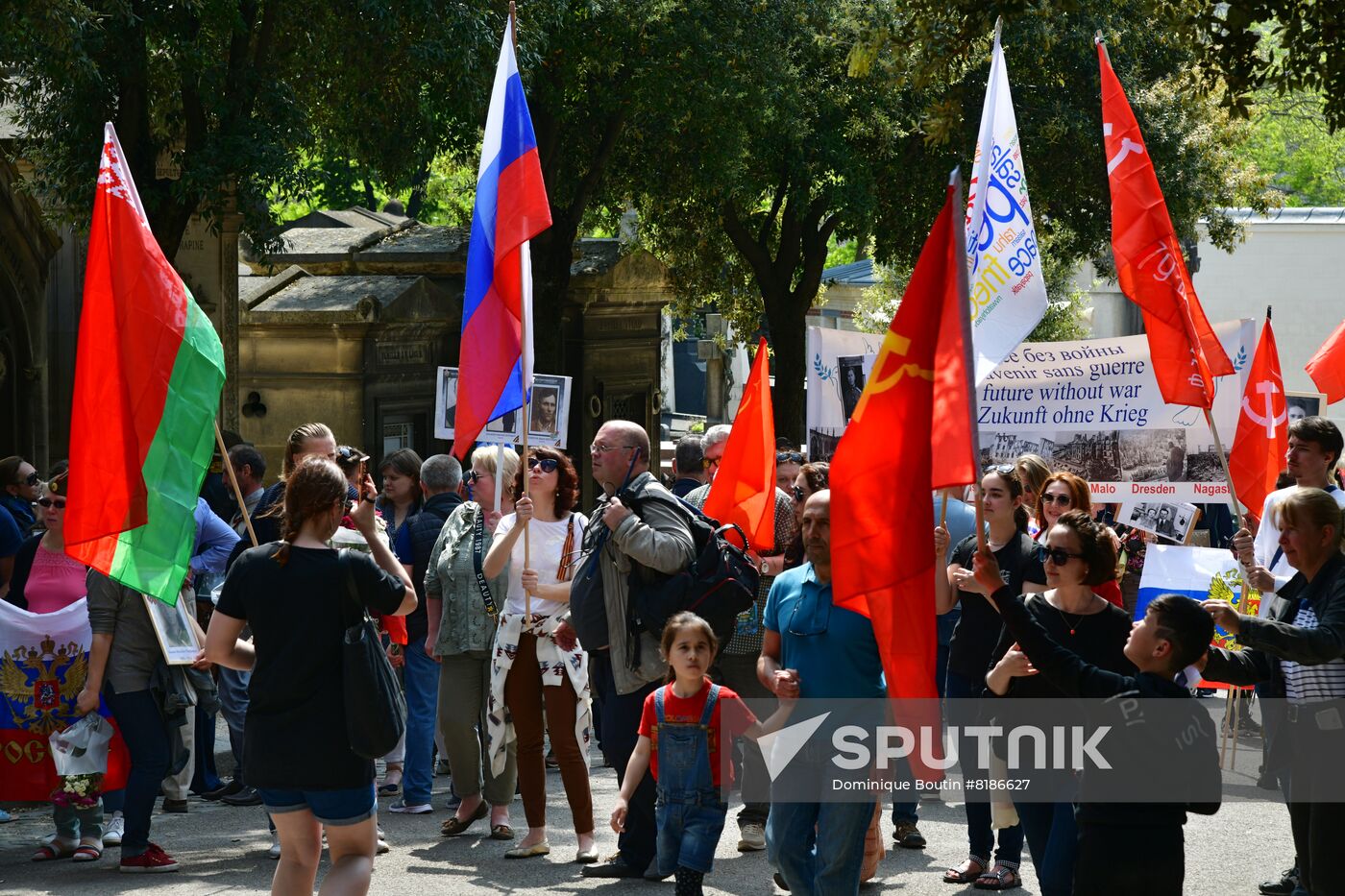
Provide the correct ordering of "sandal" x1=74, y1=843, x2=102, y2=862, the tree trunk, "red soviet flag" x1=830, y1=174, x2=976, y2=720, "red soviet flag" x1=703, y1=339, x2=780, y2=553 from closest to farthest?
"red soviet flag" x1=830, y1=174, x2=976, y2=720, "sandal" x1=74, y1=843, x2=102, y2=862, "red soviet flag" x1=703, y1=339, x2=780, y2=553, the tree trunk

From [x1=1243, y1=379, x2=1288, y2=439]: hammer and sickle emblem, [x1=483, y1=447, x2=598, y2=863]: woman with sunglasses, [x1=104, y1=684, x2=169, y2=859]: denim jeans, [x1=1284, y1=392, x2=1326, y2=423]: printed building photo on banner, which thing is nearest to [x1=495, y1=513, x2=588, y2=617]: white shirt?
[x1=483, y1=447, x2=598, y2=863]: woman with sunglasses

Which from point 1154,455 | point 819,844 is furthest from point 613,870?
point 1154,455

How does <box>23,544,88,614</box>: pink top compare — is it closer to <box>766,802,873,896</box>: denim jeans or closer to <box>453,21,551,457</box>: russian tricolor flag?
<box>453,21,551,457</box>: russian tricolor flag

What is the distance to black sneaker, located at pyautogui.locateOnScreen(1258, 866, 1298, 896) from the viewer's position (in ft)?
22.7

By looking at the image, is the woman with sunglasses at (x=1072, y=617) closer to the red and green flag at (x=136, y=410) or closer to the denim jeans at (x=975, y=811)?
the denim jeans at (x=975, y=811)

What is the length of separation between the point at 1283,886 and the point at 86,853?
5.14 metres

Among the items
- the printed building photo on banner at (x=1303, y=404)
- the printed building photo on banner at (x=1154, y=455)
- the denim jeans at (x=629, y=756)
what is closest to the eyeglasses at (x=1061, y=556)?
the denim jeans at (x=629, y=756)

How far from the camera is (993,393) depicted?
37.9ft

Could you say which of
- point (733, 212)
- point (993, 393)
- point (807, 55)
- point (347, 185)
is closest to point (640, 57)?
point (807, 55)

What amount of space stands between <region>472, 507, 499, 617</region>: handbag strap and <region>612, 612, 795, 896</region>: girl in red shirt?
5.33 feet

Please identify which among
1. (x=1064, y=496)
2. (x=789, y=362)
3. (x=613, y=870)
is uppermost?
(x=789, y=362)

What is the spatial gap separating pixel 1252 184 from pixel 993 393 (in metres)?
11.6

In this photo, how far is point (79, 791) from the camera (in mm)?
7277

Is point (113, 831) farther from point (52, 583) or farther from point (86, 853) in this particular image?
point (52, 583)
